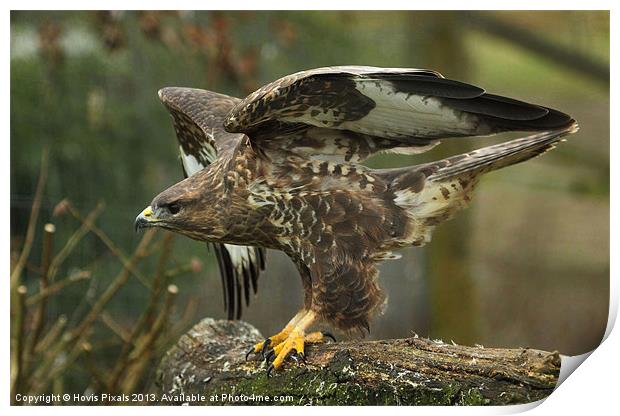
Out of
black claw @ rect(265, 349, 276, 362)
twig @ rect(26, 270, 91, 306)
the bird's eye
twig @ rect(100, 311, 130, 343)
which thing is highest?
the bird's eye

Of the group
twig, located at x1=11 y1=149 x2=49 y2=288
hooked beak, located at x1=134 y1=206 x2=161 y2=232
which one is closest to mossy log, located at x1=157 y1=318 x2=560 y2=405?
hooked beak, located at x1=134 y1=206 x2=161 y2=232

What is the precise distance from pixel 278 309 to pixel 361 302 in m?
1.63

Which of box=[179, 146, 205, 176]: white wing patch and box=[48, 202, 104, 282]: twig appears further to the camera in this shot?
box=[48, 202, 104, 282]: twig

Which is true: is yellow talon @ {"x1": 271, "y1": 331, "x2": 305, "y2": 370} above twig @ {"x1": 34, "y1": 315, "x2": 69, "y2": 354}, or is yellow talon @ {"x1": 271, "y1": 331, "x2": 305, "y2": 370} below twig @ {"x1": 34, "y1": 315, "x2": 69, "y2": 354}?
above

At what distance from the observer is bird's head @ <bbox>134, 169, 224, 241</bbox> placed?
9.98 feet

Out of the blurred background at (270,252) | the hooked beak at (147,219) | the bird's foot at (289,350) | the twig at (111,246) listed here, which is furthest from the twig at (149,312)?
the bird's foot at (289,350)

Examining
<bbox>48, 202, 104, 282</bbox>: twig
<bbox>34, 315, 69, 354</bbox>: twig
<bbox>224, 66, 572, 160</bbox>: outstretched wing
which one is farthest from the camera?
<bbox>48, 202, 104, 282</bbox>: twig

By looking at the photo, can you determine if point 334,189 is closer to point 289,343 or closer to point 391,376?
point 289,343

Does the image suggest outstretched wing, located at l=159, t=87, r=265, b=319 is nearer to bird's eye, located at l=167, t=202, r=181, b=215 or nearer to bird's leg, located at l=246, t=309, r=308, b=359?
bird's eye, located at l=167, t=202, r=181, b=215

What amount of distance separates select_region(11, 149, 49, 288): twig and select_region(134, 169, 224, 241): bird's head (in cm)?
98

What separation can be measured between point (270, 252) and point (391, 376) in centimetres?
152

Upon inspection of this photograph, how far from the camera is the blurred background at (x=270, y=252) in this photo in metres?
4.25

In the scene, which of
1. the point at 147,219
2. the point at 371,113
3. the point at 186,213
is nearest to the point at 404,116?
the point at 371,113
